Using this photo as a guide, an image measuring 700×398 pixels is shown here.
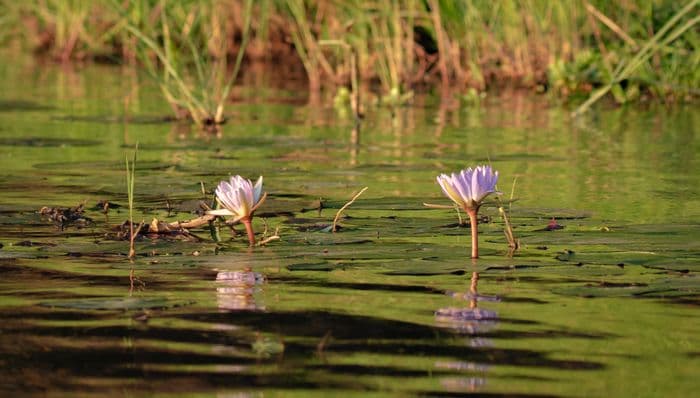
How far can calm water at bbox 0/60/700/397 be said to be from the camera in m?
2.54

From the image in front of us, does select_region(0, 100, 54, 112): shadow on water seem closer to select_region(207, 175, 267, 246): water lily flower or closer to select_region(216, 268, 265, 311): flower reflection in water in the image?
select_region(207, 175, 267, 246): water lily flower

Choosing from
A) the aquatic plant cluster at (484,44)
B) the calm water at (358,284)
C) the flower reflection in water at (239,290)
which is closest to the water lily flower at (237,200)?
the calm water at (358,284)

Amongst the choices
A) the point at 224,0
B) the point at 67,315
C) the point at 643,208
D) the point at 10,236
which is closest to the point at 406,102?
the point at 224,0

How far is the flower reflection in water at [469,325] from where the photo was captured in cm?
247

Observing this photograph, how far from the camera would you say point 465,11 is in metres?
11.0

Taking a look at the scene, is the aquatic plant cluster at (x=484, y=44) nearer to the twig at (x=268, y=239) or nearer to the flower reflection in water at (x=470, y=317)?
the twig at (x=268, y=239)

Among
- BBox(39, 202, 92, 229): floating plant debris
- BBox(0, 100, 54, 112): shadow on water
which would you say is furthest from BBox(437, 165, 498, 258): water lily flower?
BBox(0, 100, 54, 112): shadow on water

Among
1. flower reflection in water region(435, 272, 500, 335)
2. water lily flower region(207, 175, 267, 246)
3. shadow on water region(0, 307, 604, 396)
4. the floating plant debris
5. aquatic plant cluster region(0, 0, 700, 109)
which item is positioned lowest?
shadow on water region(0, 307, 604, 396)

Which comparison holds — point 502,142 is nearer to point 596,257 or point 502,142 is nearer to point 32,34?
point 596,257

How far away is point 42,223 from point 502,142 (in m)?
3.57

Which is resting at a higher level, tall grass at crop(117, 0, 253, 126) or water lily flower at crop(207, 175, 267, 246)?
tall grass at crop(117, 0, 253, 126)

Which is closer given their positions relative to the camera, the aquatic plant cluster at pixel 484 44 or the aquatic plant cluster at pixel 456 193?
→ the aquatic plant cluster at pixel 456 193

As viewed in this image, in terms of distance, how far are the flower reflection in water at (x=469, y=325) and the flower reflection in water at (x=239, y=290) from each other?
0.42 metres

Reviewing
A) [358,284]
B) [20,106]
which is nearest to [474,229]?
[358,284]
